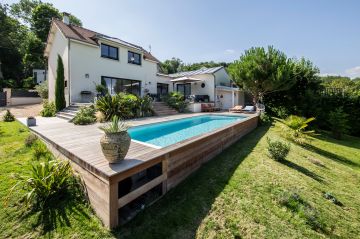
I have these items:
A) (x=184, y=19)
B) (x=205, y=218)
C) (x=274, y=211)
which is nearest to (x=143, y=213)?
(x=205, y=218)

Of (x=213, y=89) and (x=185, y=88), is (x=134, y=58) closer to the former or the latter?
(x=185, y=88)

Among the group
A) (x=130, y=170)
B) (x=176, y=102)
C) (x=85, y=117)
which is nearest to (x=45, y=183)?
(x=130, y=170)

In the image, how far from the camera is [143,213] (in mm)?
3646

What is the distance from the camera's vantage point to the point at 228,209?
384 cm

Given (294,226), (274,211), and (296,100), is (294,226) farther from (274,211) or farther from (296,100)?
(296,100)

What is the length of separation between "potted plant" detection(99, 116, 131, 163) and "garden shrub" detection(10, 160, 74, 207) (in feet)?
4.42

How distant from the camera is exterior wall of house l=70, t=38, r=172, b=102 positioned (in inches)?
581

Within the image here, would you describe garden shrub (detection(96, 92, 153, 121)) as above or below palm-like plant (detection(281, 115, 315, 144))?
above

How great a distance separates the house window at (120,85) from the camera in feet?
55.6

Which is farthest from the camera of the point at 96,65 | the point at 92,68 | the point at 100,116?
the point at 96,65

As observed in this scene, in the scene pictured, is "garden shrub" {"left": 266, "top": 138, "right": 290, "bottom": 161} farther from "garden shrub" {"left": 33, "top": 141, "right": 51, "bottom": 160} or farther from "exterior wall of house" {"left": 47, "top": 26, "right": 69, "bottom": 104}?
"exterior wall of house" {"left": 47, "top": 26, "right": 69, "bottom": 104}

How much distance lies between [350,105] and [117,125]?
63.3 feet

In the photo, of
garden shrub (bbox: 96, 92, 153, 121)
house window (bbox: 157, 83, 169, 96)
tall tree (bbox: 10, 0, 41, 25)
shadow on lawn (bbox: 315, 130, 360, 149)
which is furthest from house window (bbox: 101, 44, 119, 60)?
tall tree (bbox: 10, 0, 41, 25)

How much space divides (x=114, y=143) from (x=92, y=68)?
47.6 feet
